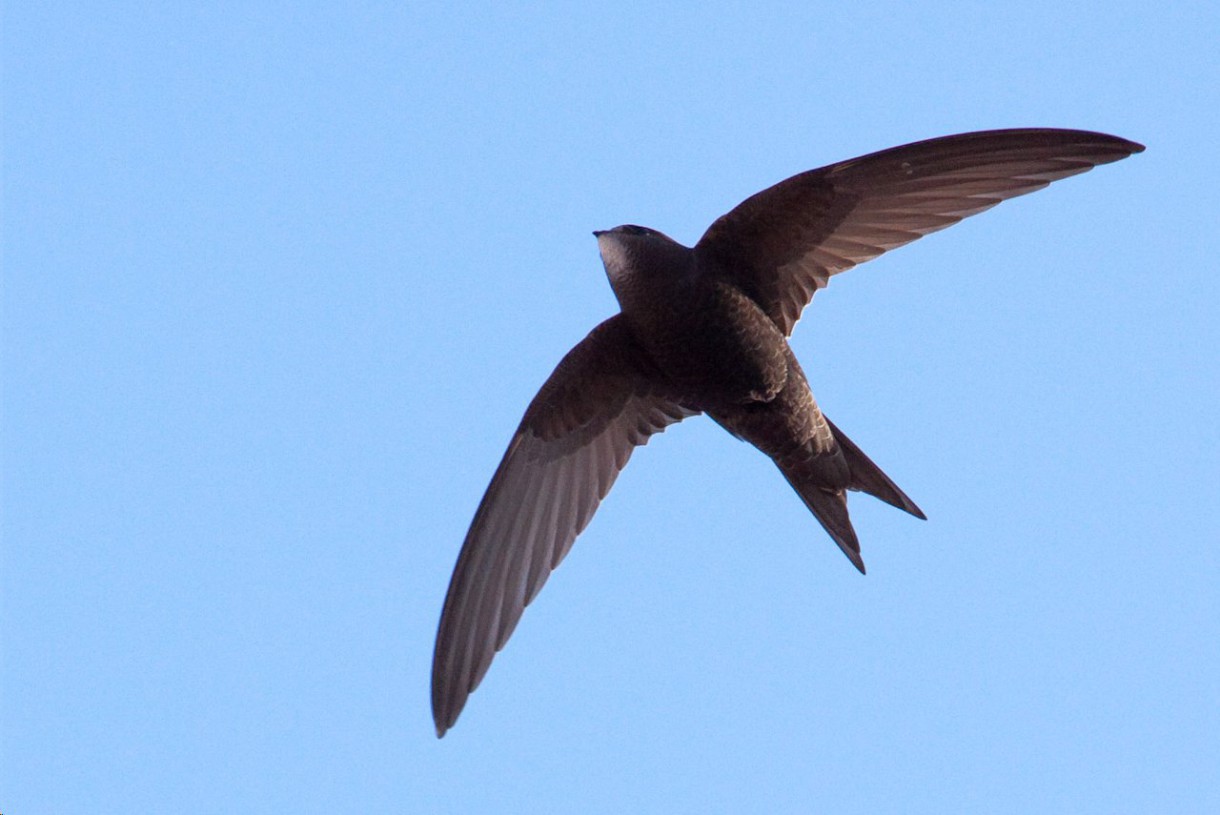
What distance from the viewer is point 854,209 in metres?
6.08

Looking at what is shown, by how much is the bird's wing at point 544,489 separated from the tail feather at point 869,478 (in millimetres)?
725

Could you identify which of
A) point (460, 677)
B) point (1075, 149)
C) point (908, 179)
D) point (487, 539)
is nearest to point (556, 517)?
point (487, 539)

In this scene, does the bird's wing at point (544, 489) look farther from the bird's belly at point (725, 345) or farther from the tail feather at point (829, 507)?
the tail feather at point (829, 507)

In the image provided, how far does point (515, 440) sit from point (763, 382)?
1.30 meters

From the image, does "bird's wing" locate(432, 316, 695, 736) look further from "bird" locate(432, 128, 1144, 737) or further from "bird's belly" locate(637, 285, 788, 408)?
"bird's belly" locate(637, 285, 788, 408)

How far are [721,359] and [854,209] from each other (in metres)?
0.89

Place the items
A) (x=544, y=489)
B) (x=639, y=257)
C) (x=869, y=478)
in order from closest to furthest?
(x=639, y=257)
(x=869, y=478)
(x=544, y=489)

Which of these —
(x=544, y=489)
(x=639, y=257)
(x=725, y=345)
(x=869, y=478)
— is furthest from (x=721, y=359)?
(x=544, y=489)

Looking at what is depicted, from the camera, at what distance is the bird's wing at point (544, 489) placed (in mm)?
6246

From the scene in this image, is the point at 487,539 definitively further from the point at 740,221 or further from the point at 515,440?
Answer: the point at 740,221

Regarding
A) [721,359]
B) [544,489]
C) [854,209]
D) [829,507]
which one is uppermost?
[854,209]

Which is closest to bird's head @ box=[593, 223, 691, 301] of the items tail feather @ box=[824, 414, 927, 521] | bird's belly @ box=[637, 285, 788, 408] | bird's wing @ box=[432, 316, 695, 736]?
bird's belly @ box=[637, 285, 788, 408]

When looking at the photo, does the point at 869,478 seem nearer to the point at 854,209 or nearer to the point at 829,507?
the point at 829,507

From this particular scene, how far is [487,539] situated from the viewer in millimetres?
6512
